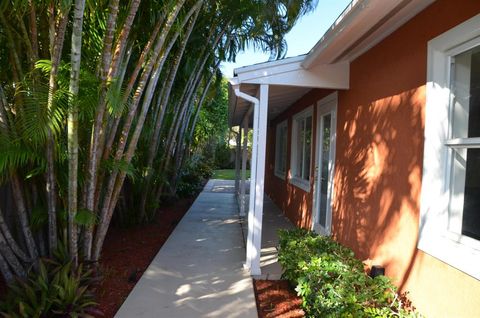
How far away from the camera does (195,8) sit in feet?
15.5

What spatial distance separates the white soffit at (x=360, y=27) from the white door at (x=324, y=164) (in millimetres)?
1069

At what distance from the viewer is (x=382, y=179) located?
4.33 meters

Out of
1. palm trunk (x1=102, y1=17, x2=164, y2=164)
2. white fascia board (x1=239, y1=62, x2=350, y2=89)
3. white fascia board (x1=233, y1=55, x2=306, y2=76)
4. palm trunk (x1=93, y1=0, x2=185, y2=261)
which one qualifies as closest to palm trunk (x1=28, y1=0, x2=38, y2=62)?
palm trunk (x1=102, y1=17, x2=164, y2=164)

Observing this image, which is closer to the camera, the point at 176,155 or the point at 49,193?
the point at 49,193

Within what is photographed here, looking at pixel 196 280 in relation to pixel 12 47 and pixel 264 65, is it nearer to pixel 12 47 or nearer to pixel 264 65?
pixel 264 65

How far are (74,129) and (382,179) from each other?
3102 millimetres

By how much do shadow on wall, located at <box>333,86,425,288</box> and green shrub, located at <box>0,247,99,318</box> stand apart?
2.89 m

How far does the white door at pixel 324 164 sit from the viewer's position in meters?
6.22

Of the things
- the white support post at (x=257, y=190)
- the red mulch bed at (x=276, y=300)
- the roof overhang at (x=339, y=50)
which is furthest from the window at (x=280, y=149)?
the red mulch bed at (x=276, y=300)

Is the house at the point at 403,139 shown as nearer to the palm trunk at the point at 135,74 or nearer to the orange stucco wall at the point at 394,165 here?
the orange stucco wall at the point at 394,165

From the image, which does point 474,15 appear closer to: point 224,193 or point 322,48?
point 322,48

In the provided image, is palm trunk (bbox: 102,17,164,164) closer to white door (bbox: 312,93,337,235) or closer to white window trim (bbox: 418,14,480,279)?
white window trim (bbox: 418,14,480,279)

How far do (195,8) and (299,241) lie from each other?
118 inches

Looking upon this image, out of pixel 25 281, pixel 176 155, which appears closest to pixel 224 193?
pixel 176 155
